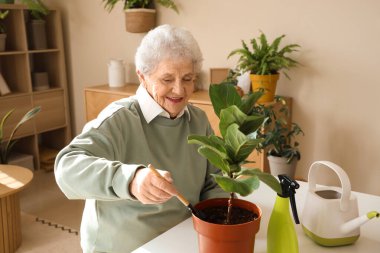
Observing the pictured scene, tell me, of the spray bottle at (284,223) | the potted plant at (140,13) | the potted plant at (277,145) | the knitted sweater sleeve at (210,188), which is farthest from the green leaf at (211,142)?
the potted plant at (140,13)

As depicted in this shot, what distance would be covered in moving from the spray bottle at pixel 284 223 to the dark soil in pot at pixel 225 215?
3.4 inches

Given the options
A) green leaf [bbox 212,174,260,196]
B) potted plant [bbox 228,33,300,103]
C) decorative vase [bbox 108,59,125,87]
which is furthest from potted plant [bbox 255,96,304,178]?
green leaf [bbox 212,174,260,196]

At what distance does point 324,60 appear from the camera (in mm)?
2842

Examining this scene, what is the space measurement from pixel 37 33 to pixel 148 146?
10.4ft

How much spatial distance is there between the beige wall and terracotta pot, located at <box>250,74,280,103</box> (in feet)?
0.78

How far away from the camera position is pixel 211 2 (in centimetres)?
327

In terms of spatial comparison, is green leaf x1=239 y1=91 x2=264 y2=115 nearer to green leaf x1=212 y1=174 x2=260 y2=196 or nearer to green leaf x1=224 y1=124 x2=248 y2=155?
green leaf x1=224 y1=124 x2=248 y2=155

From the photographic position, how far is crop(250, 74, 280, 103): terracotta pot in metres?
2.81

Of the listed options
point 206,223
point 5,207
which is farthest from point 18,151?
point 206,223

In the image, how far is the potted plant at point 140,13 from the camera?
3.43m

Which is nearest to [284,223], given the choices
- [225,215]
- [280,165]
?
[225,215]

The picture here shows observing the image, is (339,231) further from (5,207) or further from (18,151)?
(18,151)

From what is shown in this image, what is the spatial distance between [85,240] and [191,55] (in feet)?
2.37

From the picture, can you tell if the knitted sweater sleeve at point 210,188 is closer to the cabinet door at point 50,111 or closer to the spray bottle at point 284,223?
the spray bottle at point 284,223
